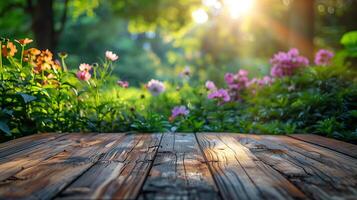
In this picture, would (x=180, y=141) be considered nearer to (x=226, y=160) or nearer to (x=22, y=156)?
(x=226, y=160)

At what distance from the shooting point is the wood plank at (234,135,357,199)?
114 centimetres

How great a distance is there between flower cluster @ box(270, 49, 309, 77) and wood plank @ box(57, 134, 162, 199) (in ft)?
9.87

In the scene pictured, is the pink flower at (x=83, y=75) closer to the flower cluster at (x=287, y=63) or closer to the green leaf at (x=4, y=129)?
the green leaf at (x=4, y=129)

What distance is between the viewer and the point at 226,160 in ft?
5.08

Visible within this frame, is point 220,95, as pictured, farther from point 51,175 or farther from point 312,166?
point 51,175

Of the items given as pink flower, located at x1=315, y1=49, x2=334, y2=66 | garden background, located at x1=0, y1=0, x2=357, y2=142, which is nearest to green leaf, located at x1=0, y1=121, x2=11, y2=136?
garden background, located at x1=0, y1=0, x2=357, y2=142

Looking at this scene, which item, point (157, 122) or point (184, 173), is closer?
point (184, 173)

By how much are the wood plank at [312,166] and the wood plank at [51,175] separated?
2.55ft

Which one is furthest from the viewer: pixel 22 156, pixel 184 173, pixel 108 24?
pixel 108 24

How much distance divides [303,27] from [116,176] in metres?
6.10

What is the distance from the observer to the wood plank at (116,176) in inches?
40.8

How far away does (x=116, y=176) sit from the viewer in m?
1.24

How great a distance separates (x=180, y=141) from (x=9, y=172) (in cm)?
106

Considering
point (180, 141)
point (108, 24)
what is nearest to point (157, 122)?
point (180, 141)
